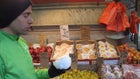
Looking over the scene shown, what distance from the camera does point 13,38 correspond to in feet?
5.85

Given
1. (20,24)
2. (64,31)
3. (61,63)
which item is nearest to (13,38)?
(20,24)

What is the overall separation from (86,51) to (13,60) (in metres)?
2.29

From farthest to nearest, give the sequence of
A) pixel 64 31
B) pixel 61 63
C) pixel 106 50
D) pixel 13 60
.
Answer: pixel 64 31, pixel 106 50, pixel 61 63, pixel 13 60

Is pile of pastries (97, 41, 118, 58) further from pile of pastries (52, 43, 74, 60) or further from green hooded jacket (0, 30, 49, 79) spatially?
green hooded jacket (0, 30, 49, 79)

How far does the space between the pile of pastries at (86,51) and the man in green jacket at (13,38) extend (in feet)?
6.45

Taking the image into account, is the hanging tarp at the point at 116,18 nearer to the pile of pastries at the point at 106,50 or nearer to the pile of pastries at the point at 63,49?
the pile of pastries at the point at 106,50

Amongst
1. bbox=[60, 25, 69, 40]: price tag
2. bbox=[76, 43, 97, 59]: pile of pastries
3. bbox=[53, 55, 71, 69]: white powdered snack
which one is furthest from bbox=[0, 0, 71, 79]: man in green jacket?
bbox=[60, 25, 69, 40]: price tag

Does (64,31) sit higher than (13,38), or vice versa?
(13,38)

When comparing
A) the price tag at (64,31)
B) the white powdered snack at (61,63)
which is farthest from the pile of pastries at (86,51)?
the white powdered snack at (61,63)

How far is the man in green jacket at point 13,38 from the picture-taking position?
167cm

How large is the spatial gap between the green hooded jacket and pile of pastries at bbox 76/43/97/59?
1.93 m

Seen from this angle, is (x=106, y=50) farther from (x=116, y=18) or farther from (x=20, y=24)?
(x=20, y=24)

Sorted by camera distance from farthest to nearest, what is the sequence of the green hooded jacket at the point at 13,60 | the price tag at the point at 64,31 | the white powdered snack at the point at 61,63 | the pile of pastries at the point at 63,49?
the price tag at the point at 64,31 → the pile of pastries at the point at 63,49 → the white powdered snack at the point at 61,63 → the green hooded jacket at the point at 13,60

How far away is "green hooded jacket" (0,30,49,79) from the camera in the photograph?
65.4 inches
